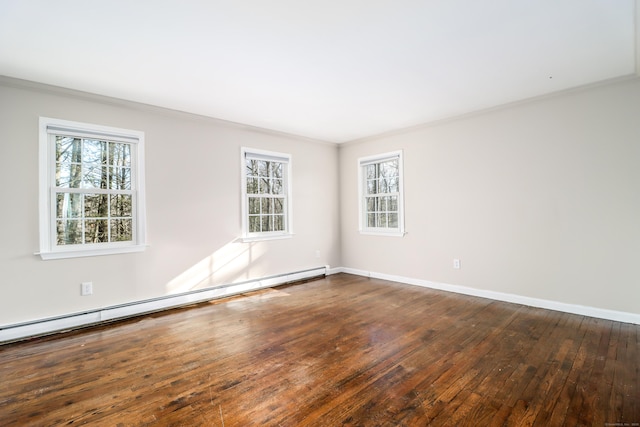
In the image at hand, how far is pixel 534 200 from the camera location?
12.0 feet

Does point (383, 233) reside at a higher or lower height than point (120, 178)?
lower

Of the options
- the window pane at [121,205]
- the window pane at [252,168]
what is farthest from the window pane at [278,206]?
the window pane at [121,205]

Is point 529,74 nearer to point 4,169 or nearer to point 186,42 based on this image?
point 186,42

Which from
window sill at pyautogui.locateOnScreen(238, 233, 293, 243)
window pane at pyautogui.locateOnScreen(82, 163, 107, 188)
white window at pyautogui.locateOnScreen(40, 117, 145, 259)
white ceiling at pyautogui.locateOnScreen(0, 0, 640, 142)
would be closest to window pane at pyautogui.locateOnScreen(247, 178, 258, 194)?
window sill at pyautogui.locateOnScreen(238, 233, 293, 243)

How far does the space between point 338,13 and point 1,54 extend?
275 centimetres

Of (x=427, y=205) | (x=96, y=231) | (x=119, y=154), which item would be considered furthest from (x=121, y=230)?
(x=427, y=205)

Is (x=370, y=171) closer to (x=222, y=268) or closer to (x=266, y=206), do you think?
(x=266, y=206)

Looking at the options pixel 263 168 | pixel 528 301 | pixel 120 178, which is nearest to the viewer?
pixel 120 178

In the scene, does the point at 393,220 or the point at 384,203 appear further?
the point at 384,203

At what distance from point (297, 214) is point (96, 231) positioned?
283cm

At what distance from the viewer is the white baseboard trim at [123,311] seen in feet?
9.57

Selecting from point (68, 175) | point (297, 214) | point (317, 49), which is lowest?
point (297, 214)

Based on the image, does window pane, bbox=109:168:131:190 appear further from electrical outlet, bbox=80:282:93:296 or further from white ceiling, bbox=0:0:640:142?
electrical outlet, bbox=80:282:93:296

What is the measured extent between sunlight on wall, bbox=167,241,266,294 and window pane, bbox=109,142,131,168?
4.99 ft
